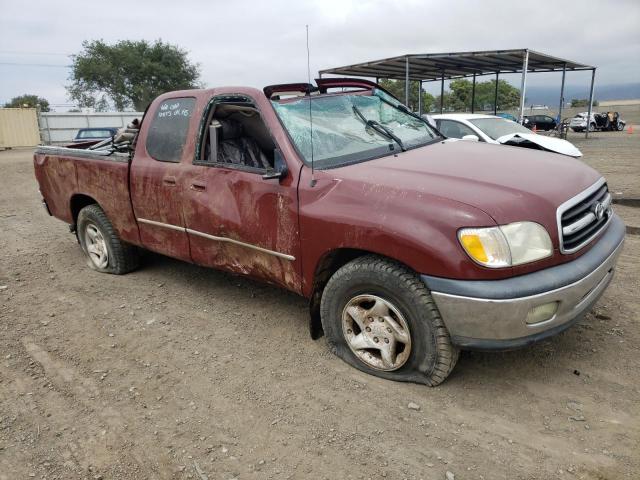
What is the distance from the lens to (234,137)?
4102 mm

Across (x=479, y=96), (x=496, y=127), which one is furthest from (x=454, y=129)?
(x=479, y=96)

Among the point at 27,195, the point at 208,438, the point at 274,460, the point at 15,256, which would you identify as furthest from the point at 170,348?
the point at 27,195

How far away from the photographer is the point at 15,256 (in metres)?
A: 6.07

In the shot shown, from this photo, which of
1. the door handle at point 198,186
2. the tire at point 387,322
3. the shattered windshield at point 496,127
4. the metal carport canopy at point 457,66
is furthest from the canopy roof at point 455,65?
the tire at point 387,322

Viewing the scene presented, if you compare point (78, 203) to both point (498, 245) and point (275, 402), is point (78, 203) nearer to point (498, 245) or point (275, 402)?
point (275, 402)

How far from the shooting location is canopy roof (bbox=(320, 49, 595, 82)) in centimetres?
1681

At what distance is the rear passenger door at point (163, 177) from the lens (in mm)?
3998

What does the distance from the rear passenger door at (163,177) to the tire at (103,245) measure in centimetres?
69

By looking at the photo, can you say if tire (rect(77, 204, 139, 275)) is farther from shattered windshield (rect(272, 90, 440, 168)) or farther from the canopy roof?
the canopy roof

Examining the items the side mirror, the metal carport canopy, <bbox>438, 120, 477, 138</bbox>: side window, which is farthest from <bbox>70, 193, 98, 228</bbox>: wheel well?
the metal carport canopy

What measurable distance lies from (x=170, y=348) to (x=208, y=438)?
1143 mm

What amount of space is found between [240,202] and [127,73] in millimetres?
47364

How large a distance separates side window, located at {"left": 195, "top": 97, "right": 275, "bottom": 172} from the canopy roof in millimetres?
13712

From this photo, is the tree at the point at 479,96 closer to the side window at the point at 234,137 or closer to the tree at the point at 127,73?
the tree at the point at 127,73
